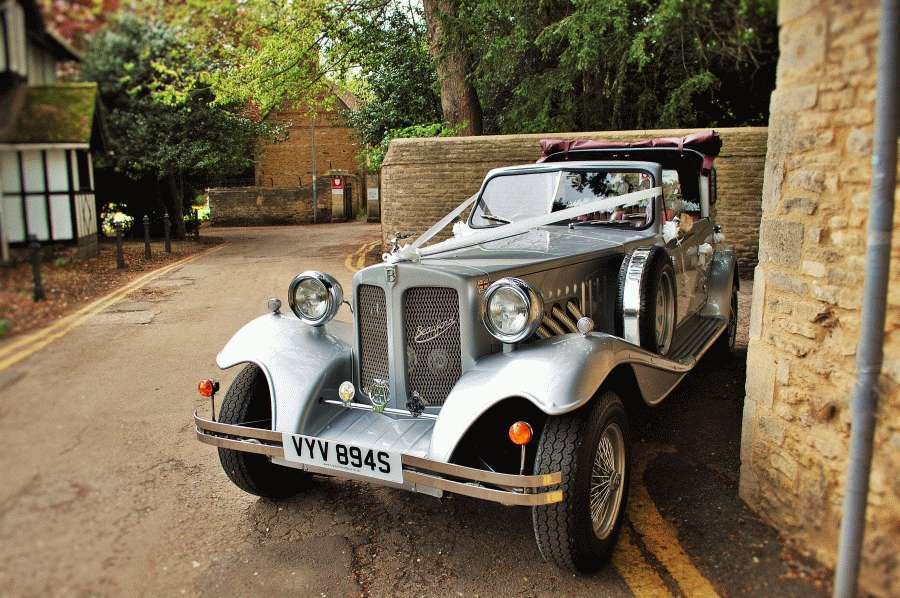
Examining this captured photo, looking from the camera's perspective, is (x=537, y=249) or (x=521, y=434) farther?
(x=537, y=249)

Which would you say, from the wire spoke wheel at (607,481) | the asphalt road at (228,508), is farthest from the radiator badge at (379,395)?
the wire spoke wheel at (607,481)

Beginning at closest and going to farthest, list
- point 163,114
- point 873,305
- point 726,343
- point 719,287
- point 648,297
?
1. point 163,114
2. point 873,305
3. point 648,297
4. point 719,287
5. point 726,343

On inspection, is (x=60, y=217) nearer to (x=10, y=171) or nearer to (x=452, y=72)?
(x=10, y=171)

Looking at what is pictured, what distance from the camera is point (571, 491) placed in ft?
9.74

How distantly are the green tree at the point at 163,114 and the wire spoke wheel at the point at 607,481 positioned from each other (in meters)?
2.06

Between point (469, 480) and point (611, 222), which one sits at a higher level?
point (611, 222)

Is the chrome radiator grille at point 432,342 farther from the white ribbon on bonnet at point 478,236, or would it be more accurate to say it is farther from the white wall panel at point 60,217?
the white wall panel at point 60,217

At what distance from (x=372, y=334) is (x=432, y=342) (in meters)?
0.39

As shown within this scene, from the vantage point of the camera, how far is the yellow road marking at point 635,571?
3068mm

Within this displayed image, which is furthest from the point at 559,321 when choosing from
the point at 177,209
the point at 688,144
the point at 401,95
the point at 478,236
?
the point at 401,95

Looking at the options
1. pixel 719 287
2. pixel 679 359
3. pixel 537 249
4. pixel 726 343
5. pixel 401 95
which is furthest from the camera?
pixel 401 95

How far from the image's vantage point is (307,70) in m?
3.52

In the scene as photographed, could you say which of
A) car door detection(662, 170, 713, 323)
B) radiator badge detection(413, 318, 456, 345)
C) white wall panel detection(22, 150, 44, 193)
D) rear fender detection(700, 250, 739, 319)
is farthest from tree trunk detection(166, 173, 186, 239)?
rear fender detection(700, 250, 739, 319)

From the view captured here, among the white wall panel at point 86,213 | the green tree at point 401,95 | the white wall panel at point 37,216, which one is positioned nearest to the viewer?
the white wall panel at point 37,216
